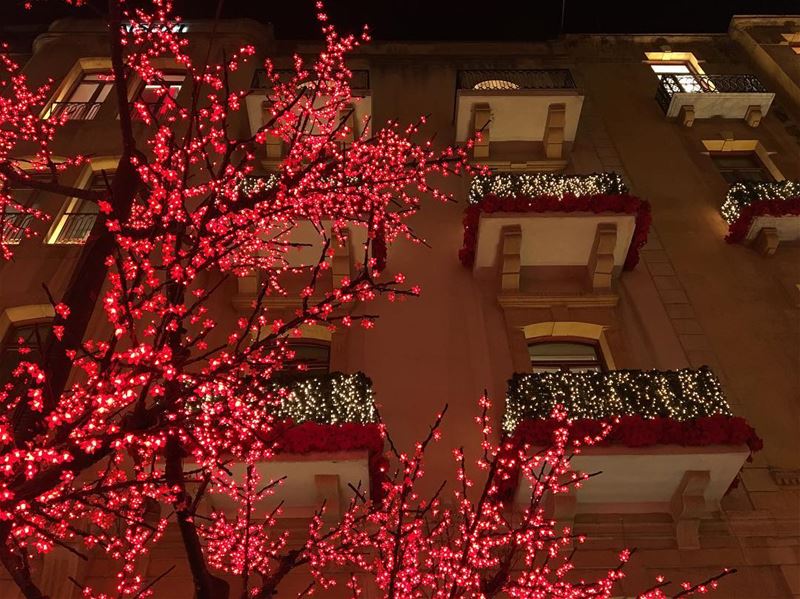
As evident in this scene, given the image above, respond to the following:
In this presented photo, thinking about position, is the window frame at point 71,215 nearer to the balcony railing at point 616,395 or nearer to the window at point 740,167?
the balcony railing at point 616,395

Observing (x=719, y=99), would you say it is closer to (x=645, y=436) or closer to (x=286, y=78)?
(x=286, y=78)

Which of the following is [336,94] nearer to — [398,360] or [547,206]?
[547,206]

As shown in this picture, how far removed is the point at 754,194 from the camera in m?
15.9

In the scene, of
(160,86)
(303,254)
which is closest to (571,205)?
(303,254)

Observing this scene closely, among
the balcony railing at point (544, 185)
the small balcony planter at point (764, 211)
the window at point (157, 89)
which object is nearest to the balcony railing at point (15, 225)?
the window at point (157, 89)

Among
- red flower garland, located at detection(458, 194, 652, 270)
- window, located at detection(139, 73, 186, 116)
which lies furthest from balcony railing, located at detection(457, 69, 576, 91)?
window, located at detection(139, 73, 186, 116)

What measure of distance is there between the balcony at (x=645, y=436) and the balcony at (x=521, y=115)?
9.28 metres

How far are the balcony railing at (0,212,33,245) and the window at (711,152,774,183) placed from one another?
2106 cm

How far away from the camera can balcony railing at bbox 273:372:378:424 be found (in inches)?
410

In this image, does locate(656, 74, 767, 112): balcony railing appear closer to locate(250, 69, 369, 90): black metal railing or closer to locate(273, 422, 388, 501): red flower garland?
locate(250, 69, 369, 90): black metal railing

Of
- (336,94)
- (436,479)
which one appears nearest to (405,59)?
(336,94)

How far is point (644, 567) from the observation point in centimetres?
1035

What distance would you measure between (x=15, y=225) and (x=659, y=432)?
16.0m

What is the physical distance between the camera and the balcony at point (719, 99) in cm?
1956
